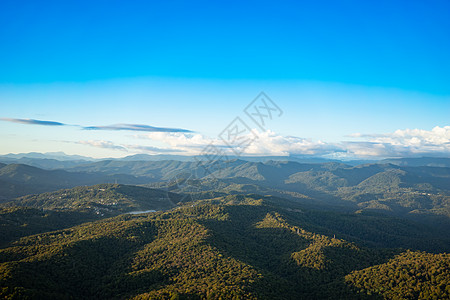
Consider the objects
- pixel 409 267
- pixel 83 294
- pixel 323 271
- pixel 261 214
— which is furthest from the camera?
pixel 261 214

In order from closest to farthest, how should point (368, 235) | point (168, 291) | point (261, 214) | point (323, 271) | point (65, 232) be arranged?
point (168, 291)
point (323, 271)
point (65, 232)
point (261, 214)
point (368, 235)

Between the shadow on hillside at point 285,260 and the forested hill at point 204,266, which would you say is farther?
the shadow on hillside at point 285,260

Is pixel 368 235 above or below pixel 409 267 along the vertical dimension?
below

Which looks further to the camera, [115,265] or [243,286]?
[115,265]

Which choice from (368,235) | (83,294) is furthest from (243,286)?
(368,235)

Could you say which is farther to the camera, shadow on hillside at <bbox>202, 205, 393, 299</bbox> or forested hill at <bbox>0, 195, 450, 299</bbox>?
shadow on hillside at <bbox>202, 205, 393, 299</bbox>

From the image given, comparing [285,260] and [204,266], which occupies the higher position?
[204,266]

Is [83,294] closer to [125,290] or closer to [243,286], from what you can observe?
[125,290]

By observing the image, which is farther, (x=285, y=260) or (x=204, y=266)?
(x=285, y=260)
